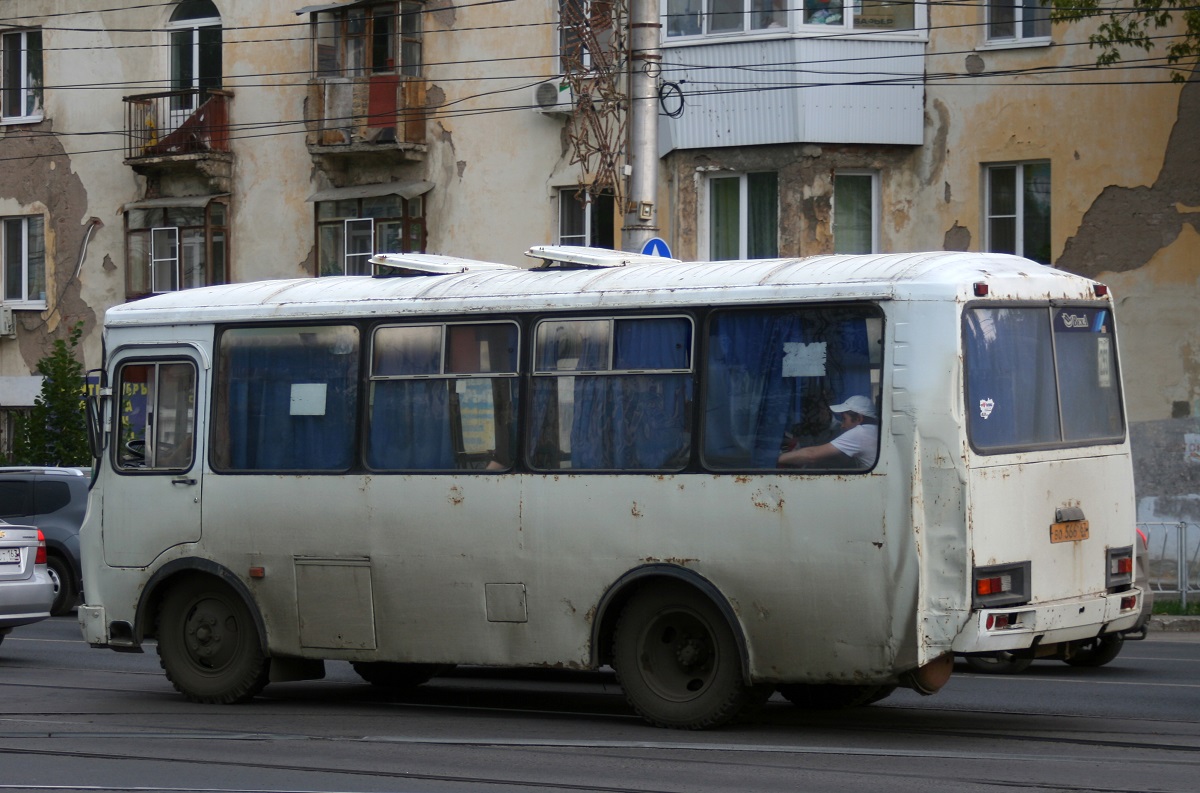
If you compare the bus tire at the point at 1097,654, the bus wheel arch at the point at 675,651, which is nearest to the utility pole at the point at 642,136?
the bus tire at the point at 1097,654

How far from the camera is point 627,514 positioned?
10.3 metres

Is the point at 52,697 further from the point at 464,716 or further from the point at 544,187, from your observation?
the point at 544,187

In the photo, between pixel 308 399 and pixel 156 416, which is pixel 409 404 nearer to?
pixel 308 399

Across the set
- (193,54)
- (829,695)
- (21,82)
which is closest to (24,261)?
(21,82)

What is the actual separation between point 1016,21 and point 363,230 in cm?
1077

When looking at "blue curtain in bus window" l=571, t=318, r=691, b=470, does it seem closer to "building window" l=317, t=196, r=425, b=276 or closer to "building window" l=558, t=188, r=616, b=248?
"building window" l=558, t=188, r=616, b=248

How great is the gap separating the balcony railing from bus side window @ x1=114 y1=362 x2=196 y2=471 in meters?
18.2

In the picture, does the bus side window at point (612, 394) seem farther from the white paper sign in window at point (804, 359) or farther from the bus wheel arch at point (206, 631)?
the bus wheel arch at point (206, 631)

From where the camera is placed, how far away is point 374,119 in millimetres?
28188

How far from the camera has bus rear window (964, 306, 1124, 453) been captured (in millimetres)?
9531

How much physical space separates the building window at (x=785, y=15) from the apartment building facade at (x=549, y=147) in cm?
4

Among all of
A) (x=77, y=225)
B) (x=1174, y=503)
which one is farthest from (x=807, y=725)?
(x=77, y=225)

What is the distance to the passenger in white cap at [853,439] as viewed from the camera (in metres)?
9.55

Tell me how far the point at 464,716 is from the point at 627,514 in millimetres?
1935
